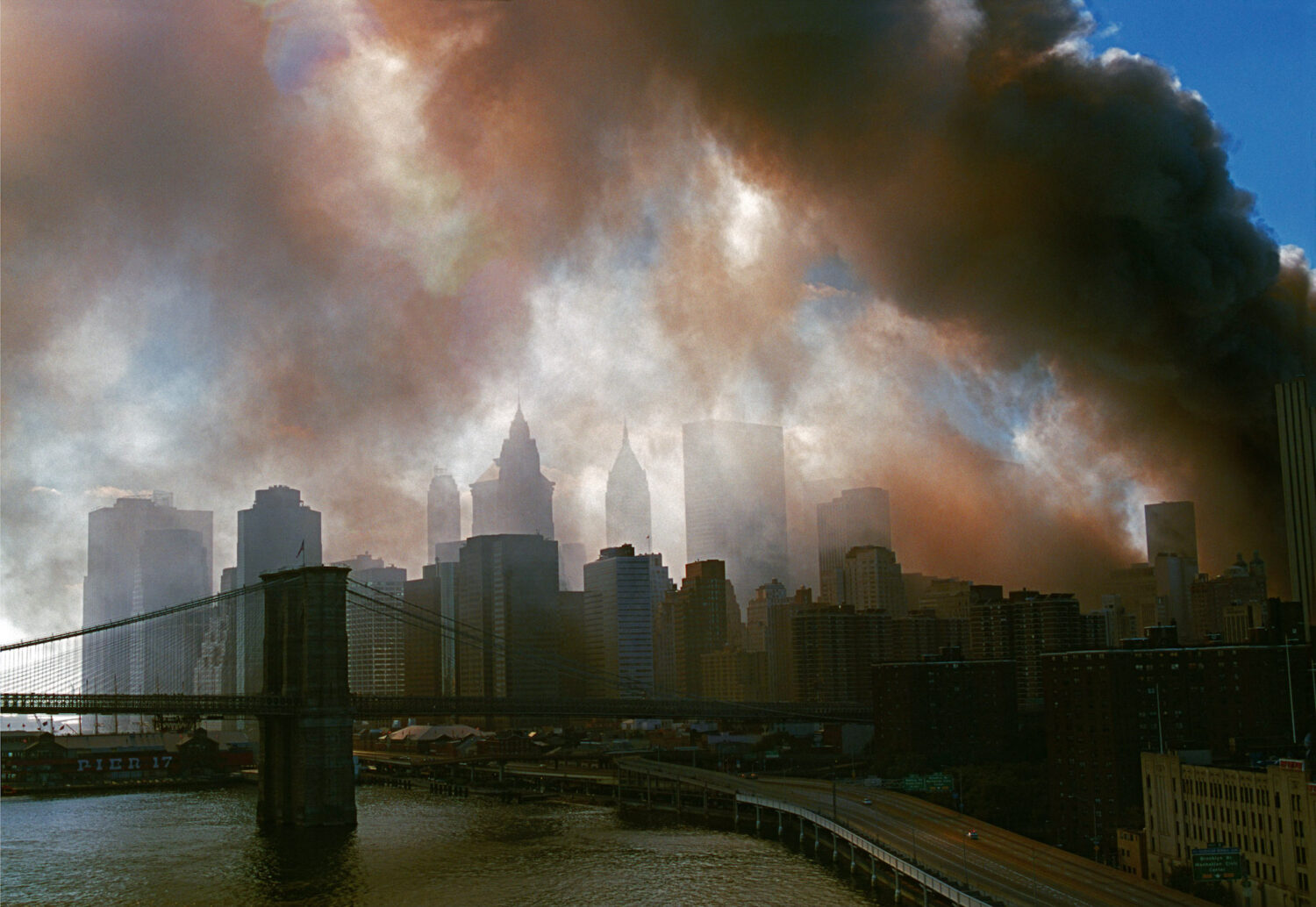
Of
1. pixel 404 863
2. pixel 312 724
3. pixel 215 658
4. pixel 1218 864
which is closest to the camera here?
pixel 1218 864

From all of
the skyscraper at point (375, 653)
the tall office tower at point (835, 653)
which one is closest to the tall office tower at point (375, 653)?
the skyscraper at point (375, 653)

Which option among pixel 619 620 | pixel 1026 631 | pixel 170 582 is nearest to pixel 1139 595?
pixel 1026 631

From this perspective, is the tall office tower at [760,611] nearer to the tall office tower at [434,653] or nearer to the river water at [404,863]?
the tall office tower at [434,653]

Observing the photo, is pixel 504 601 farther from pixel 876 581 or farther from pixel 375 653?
pixel 876 581

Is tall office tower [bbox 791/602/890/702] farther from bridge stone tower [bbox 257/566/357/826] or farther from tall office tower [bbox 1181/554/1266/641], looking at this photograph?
bridge stone tower [bbox 257/566/357/826]

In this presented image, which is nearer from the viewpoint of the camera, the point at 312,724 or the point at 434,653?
the point at 312,724
